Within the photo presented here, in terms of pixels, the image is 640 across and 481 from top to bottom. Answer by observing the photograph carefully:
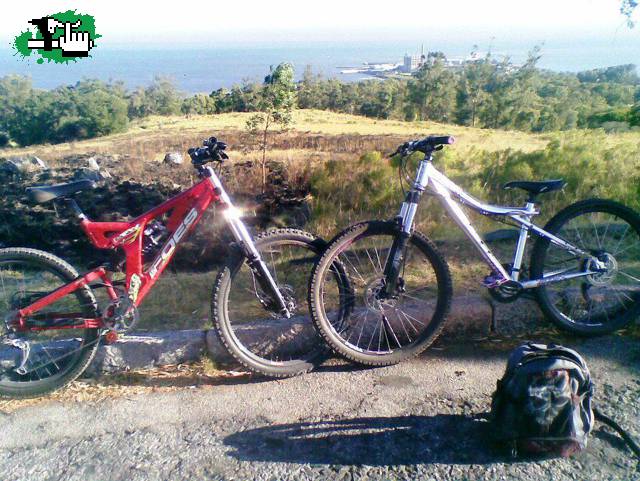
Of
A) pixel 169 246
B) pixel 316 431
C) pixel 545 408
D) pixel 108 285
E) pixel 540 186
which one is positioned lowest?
pixel 316 431

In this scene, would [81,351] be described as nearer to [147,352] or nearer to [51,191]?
[147,352]

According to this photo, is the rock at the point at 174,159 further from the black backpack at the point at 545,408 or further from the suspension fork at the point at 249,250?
the black backpack at the point at 545,408

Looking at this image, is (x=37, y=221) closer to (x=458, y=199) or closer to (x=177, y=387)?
(x=177, y=387)

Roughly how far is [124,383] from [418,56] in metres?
45.3

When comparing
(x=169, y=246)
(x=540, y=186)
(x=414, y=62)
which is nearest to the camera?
(x=169, y=246)

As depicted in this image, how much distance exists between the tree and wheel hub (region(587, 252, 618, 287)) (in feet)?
25.6

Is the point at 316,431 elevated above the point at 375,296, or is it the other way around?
the point at 375,296

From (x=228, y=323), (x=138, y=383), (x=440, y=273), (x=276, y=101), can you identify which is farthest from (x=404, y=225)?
(x=276, y=101)

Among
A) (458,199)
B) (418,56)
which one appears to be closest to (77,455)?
(458,199)

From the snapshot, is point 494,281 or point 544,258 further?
point 544,258

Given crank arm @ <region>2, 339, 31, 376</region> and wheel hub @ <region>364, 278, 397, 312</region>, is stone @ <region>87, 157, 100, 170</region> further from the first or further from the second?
wheel hub @ <region>364, 278, 397, 312</region>

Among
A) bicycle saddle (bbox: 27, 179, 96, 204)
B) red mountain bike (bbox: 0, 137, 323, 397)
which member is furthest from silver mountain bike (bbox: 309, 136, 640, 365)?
bicycle saddle (bbox: 27, 179, 96, 204)

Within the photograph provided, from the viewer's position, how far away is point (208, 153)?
3482mm

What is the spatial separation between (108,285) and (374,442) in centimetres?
207
